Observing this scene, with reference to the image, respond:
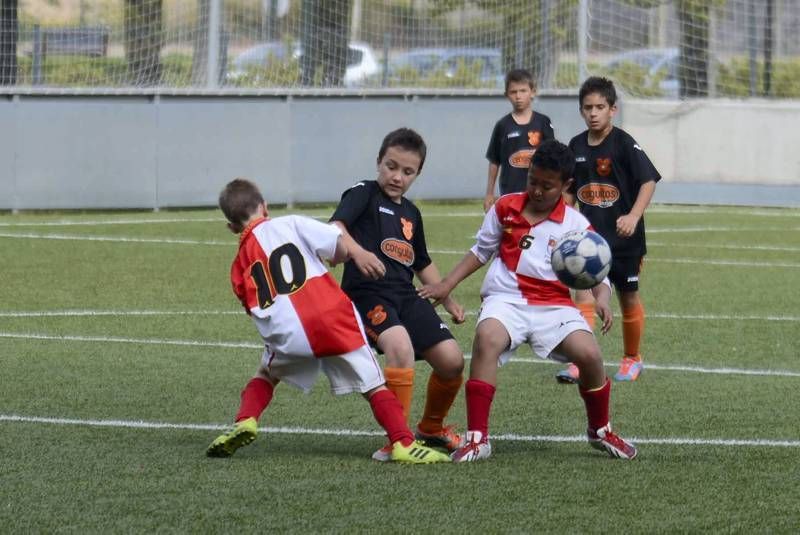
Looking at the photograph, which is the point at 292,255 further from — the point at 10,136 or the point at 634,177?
the point at 10,136

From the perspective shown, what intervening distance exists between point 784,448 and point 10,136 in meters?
13.1

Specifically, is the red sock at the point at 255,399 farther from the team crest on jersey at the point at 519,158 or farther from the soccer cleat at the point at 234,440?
the team crest on jersey at the point at 519,158

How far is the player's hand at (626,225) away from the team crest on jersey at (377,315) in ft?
7.41

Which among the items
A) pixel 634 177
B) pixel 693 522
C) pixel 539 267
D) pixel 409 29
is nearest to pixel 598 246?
pixel 539 267

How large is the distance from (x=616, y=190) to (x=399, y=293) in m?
2.71

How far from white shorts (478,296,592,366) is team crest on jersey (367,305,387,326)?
15.4 inches

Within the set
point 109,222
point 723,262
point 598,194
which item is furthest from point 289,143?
point 598,194

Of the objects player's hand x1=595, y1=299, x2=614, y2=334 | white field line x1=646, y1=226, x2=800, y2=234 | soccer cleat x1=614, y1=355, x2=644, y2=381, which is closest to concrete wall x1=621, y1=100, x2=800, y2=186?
white field line x1=646, y1=226, x2=800, y2=234

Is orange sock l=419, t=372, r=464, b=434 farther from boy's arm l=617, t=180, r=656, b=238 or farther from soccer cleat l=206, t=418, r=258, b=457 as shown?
boy's arm l=617, t=180, r=656, b=238

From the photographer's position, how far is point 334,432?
6309 millimetres

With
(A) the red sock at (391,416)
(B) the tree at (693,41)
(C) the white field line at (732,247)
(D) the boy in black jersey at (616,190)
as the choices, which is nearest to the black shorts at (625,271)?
(D) the boy in black jersey at (616,190)

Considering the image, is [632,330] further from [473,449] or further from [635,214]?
[473,449]

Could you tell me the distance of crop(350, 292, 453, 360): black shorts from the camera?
6000mm

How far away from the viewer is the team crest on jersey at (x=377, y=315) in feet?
19.7
